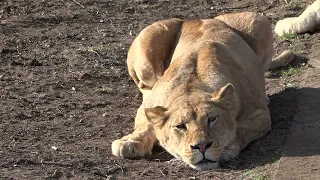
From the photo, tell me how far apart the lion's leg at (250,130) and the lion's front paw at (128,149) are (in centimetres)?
68

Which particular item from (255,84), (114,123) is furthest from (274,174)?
(114,123)

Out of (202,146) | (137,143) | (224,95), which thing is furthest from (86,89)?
(202,146)

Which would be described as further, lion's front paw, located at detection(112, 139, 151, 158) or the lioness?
lion's front paw, located at detection(112, 139, 151, 158)

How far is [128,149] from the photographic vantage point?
6809mm

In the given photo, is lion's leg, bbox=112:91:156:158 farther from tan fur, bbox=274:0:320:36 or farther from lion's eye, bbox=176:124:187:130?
tan fur, bbox=274:0:320:36

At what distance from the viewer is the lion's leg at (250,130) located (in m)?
6.71

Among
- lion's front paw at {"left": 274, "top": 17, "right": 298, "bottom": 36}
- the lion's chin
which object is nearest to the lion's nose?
the lion's chin

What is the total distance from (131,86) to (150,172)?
2418 mm

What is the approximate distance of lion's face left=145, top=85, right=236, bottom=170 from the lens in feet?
20.6

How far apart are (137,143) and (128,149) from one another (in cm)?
9

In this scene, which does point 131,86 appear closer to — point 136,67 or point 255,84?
point 136,67

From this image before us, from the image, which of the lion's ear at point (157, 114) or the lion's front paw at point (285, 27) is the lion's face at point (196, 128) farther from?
the lion's front paw at point (285, 27)

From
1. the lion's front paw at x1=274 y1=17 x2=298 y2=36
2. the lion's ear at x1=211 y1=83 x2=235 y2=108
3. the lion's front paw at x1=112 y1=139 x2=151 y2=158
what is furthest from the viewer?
the lion's front paw at x1=274 y1=17 x2=298 y2=36

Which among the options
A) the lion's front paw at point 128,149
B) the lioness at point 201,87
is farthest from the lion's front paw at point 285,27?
the lion's front paw at point 128,149
